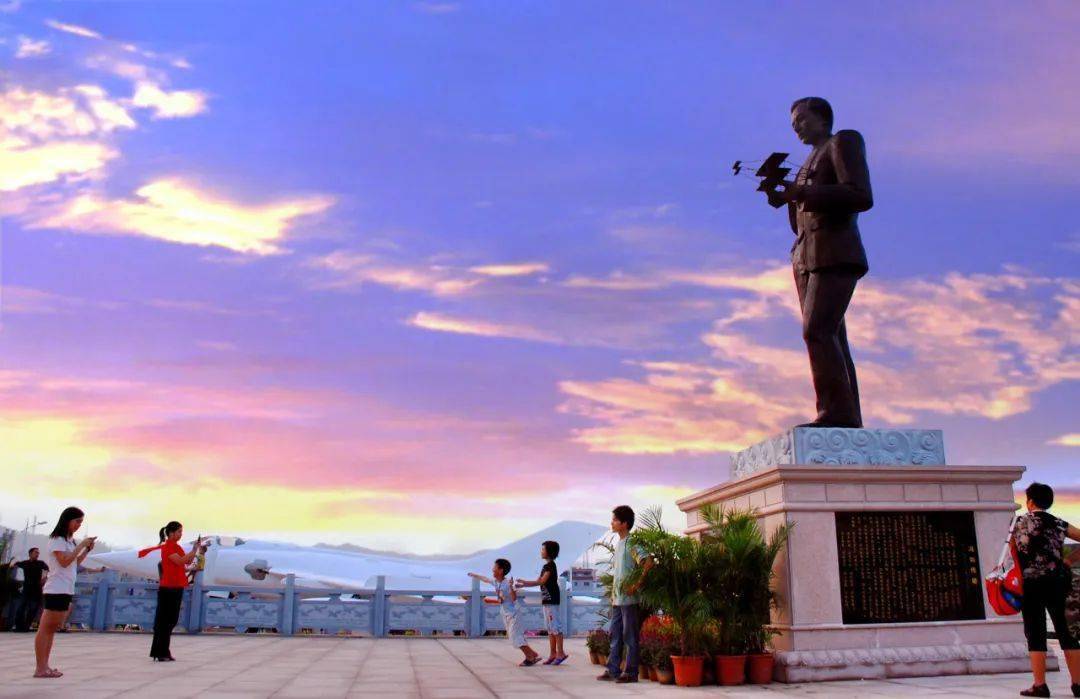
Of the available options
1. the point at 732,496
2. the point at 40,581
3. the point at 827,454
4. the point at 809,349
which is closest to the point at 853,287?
the point at 809,349

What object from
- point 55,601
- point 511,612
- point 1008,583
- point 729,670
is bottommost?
point 729,670

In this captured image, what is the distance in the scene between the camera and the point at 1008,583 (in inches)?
293

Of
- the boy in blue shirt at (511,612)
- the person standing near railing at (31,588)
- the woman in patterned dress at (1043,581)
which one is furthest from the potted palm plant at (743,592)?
the person standing near railing at (31,588)

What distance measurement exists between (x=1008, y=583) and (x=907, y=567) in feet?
6.73

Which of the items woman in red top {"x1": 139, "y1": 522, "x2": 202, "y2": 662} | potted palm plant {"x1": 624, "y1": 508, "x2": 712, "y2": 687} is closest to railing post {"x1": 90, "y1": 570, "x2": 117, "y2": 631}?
woman in red top {"x1": 139, "y1": 522, "x2": 202, "y2": 662}

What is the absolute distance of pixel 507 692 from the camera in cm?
813

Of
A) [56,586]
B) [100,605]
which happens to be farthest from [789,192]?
[100,605]

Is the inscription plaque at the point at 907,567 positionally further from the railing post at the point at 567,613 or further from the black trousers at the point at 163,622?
the railing post at the point at 567,613

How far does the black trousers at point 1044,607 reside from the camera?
7.16 metres

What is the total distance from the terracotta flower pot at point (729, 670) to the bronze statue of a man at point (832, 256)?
109 inches

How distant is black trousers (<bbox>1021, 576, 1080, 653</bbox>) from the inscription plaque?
81.1 inches

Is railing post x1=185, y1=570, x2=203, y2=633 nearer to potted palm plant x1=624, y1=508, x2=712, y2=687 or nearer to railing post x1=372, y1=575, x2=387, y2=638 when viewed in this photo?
railing post x1=372, y1=575, x2=387, y2=638

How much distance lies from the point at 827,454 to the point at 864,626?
1.78 m

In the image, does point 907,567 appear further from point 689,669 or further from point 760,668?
point 689,669
